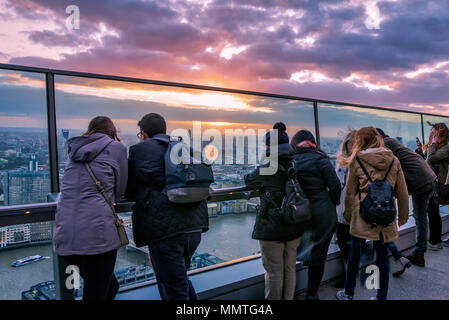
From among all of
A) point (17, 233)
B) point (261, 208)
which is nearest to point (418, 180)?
point (261, 208)

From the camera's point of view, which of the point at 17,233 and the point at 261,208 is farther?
the point at 261,208

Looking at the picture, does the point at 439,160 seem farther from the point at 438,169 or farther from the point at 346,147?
the point at 346,147

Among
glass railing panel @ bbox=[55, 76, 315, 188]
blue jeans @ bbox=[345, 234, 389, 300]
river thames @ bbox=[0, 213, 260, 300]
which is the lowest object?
blue jeans @ bbox=[345, 234, 389, 300]

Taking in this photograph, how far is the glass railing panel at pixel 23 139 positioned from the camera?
206 centimetres

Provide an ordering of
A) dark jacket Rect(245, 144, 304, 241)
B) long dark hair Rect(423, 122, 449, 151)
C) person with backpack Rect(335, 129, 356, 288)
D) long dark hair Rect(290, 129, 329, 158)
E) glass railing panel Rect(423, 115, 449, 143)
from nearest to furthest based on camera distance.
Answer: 1. dark jacket Rect(245, 144, 304, 241)
2. long dark hair Rect(290, 129, 329, 158)
3. person with backpack Rect(335, 129, 356, 288)
4. long dark hair Rect(423, 122, 449, 151)
5. glass railing panel Rect(423, 115, 449, 143)

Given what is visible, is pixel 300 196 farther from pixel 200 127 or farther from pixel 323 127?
pixel 323 127

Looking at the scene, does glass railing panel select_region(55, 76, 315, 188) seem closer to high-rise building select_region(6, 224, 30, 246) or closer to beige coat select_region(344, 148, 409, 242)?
high-rise building select_region(6, 224, 30, 246)

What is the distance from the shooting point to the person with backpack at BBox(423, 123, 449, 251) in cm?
439

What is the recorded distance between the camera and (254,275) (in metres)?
2.94

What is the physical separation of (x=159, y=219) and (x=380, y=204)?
1909 millimetres

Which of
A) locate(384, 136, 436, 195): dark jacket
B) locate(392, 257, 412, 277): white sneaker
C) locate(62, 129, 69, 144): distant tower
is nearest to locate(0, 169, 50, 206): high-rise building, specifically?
locate(62, 129, 69, 144): distant tower

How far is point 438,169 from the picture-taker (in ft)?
15.0

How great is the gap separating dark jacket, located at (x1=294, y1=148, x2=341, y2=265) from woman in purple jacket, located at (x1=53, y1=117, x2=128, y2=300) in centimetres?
155

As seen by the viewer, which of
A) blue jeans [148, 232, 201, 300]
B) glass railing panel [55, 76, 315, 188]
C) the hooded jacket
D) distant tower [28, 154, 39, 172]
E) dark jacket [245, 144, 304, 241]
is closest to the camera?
the hooded jacket
